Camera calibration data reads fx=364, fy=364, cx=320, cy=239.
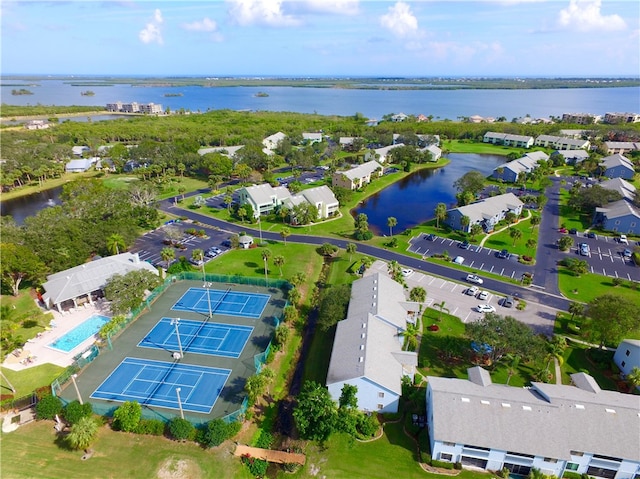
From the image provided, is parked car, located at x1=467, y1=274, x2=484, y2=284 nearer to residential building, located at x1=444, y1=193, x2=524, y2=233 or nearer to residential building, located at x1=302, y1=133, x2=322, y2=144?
residential building, located at x1=444, y1=193, x2=524, y2=233

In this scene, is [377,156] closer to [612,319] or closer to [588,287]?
[588,287]

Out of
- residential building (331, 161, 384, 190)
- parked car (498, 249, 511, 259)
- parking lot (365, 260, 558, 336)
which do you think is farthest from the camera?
residential building (331, 161, 384, 190)

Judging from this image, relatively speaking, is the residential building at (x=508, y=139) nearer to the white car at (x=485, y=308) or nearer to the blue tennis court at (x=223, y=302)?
the white car at (x=485, y=308)

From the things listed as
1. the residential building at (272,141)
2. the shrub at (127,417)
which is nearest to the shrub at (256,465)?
the shrub at (127,417)

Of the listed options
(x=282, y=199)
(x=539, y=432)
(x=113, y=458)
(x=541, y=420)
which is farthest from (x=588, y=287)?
(x=113, y=458)

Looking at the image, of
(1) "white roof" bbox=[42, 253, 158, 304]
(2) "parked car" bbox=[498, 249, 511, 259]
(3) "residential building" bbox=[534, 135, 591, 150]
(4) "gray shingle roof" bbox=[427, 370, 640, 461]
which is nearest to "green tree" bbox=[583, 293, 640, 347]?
(4) "gray shingle roof" bbox=[427, 370, 640, 461]
